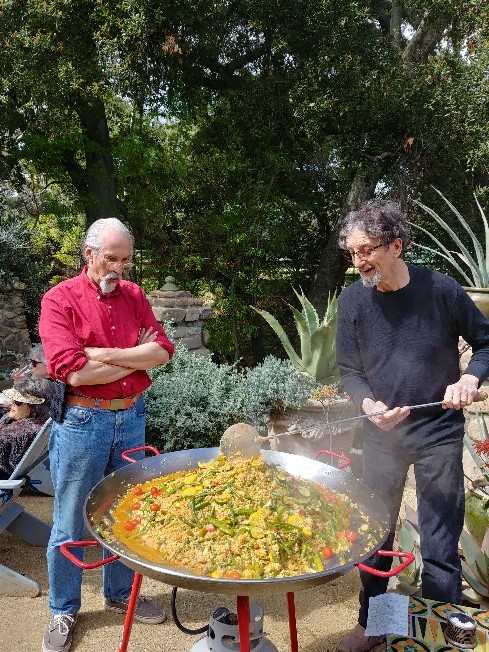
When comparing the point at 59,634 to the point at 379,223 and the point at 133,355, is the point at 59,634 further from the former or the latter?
the point at 379,223

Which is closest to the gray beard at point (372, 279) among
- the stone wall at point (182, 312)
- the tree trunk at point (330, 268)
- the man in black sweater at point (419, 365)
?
the man in black sweater at point (419, 365)

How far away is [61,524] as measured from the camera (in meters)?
2.43

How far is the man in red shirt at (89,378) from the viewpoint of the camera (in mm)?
2330

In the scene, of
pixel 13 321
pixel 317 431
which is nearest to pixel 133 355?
pixel 317 431

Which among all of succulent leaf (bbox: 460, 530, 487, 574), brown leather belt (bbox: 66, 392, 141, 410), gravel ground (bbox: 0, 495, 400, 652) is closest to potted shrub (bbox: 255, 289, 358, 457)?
gravel ground (bbox: 0, 495, 400, 652)

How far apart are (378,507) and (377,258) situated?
2.96 ft

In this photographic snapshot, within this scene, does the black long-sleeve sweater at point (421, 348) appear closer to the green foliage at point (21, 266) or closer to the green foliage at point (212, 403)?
the green foliage at point (212, 403)

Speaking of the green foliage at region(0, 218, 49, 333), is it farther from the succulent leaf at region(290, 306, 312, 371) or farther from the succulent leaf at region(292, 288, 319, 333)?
the succulent leaf at region(290, 306, 312, 371)

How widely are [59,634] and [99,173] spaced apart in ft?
25.3

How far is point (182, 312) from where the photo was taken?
6.54 m

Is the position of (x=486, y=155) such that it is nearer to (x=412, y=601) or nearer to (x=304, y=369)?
(x=304, y=369)

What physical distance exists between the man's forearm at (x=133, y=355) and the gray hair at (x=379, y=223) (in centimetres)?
92

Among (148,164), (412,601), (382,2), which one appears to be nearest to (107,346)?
(412,601)

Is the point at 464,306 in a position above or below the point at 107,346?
above
